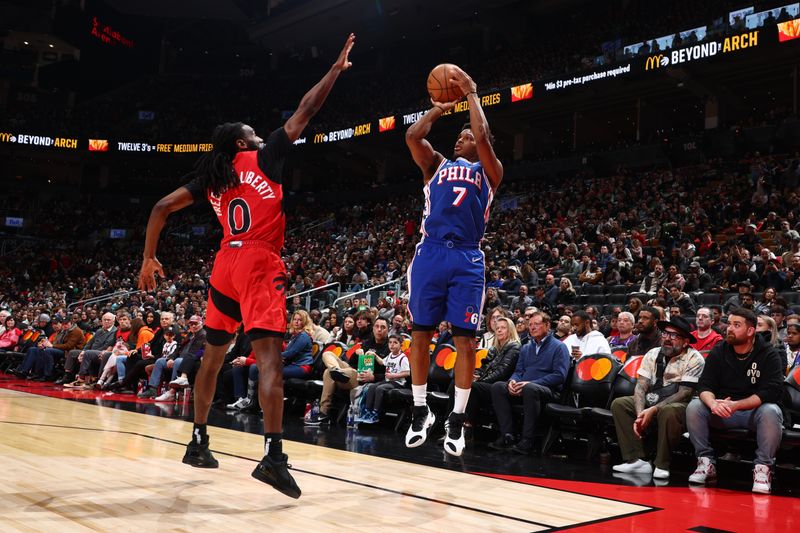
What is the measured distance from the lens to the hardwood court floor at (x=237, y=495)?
253cm

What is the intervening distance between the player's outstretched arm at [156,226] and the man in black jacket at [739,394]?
3.52 m

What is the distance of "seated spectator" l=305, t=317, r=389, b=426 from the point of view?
714 centimetres

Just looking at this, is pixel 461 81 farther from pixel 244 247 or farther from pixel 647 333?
pixel 647 333

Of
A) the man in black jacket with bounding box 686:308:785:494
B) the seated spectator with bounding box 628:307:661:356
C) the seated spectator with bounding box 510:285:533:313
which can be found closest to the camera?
the man in black jacket with bounding box 686:308:785:494

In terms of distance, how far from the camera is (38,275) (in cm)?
2616

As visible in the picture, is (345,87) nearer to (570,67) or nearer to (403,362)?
(570,67)

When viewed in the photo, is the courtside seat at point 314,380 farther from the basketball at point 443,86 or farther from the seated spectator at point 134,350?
the basketball at point 443,86

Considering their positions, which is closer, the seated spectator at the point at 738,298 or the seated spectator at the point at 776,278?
the seated spectator at the point at 738,298

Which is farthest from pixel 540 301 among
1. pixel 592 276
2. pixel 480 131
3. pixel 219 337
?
pixel 219 337

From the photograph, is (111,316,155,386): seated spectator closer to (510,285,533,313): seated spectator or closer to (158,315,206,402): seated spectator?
(158,315,206,402): seated spectator

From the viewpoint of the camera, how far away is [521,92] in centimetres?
2017

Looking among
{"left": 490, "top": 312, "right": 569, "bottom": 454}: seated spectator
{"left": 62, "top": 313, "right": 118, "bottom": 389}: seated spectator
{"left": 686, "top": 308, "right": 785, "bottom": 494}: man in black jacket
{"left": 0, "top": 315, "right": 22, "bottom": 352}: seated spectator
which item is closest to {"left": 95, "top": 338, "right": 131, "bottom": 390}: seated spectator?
{"left": 62, "top": 313, "right": 118, "bottom": 389}: seated spectator

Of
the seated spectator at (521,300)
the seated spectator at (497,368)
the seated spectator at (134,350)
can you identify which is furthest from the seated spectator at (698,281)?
the seated spectator at (134,350)

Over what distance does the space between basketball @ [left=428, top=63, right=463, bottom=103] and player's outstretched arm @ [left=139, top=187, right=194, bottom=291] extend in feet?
4.79
